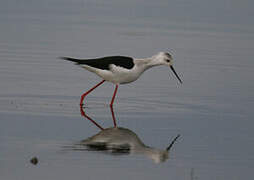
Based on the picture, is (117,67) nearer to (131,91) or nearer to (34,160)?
(131,91)

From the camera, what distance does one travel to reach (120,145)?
26.6 ft

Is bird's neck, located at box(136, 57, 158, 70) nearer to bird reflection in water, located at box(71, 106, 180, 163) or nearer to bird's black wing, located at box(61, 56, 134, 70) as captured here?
bird's black wing, located at box(61, 56, 134, 70)

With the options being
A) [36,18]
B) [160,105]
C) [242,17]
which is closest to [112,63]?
[160,105]

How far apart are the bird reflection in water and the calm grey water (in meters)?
0.12

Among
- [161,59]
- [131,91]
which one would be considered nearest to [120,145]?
[161,59]

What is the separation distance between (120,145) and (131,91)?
3.21m

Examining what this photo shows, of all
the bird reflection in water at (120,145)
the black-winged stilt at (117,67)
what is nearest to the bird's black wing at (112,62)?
the black-winged stilt at (117,67)

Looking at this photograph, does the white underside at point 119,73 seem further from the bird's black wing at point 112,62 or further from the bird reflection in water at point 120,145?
the bird reflection in water at point 120,145

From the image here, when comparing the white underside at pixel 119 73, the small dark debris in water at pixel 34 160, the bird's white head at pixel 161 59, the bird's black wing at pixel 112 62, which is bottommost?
the small dark debris in water at pixel 34 160

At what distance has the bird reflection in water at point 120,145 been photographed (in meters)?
7.85

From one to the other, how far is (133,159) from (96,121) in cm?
179

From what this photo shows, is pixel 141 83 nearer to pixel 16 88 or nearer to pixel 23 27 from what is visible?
pixel 16 88

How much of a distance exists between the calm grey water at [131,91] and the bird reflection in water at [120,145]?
0.12 metres

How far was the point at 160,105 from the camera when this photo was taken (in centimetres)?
1034
